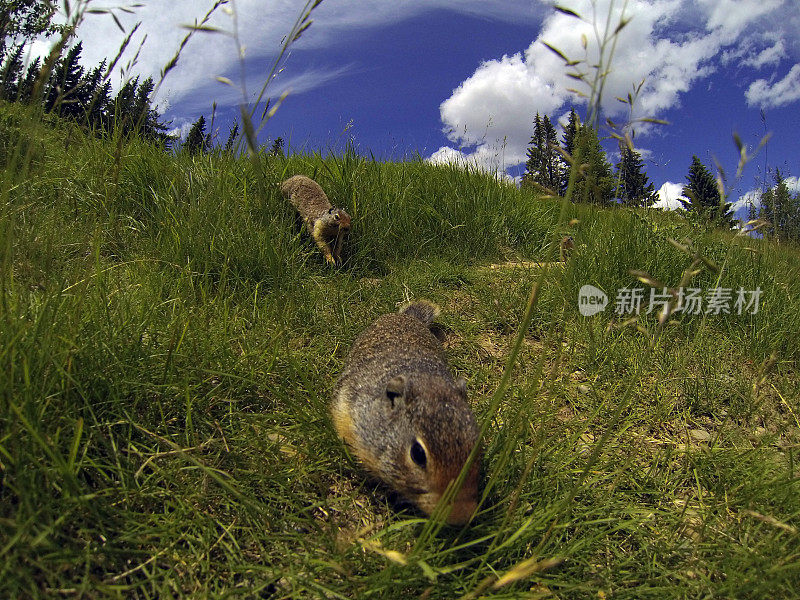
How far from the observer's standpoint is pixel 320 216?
4961 mm

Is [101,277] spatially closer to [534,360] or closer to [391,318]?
[391,318]

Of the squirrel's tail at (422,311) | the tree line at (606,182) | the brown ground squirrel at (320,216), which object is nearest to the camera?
the tree line at (606,182)

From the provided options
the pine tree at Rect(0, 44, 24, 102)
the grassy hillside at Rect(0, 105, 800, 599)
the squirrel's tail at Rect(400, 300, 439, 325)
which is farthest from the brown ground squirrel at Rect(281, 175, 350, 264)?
the pine tree at Rect(0, 44, 24, 102)

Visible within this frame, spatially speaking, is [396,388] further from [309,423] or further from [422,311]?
[422,311]

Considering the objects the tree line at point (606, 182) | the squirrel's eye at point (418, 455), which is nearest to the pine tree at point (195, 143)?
the tree line at point (606, 182)

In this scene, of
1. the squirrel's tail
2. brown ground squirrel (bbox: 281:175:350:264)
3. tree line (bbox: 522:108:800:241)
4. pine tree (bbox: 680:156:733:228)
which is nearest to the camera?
tree line (bbox: 522:108:800:241)

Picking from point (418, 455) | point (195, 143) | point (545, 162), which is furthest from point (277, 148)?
point (418, 455)

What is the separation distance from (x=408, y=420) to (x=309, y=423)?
53 cm

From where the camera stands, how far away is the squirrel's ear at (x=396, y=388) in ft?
7.33

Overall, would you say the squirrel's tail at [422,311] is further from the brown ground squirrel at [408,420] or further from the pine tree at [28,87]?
the pine tree at [28,87]

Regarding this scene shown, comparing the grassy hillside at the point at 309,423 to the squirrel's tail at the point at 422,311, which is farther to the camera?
the squirrel's tail at the point at 422,311

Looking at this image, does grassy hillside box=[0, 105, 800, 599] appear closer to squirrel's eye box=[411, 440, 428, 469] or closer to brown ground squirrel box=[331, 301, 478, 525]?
brown ground squirrel box=[331, 301, 478, 525]

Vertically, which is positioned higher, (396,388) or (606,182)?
(606,182)

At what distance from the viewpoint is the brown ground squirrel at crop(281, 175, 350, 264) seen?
4.88 meters
